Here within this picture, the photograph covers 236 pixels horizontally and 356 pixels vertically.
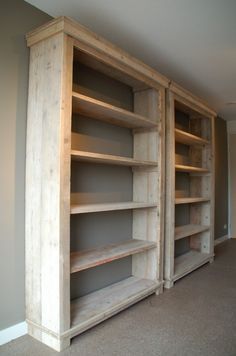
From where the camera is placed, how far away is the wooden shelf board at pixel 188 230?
3.45 meters

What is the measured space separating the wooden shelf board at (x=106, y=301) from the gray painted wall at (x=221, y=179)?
3.21m

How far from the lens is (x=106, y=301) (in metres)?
2.39

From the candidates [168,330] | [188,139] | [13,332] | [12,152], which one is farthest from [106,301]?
[188,139]

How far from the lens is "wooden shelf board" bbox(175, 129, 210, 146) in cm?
347

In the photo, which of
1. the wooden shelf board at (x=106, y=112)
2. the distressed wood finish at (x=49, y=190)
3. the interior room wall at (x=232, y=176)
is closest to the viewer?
the distressed wood finish at (x=49, y=190)

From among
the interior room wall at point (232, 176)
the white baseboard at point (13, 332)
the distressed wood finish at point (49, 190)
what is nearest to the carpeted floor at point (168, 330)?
the white baseboard at point (13, 332)

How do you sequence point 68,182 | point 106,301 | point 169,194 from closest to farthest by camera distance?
1. point 68,182
2. point 106,301
3. point 169,194

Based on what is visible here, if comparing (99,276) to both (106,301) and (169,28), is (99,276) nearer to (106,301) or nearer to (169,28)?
(106,301)

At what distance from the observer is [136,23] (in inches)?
92.4

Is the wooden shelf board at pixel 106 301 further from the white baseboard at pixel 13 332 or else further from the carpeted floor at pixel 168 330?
the white baseboard at pixel 13 332

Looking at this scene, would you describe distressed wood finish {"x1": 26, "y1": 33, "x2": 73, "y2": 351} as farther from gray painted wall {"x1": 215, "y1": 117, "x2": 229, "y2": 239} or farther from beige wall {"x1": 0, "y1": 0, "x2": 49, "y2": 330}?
gray painted wall {"x1": 215, "y1": 117, "x2": 229, "y2": 239}

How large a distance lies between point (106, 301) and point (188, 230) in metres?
1.75

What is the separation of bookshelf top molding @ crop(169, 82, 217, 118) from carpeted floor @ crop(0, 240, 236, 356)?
2206mm

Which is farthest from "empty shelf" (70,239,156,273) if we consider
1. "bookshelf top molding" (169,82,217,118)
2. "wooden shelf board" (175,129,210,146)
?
"bookshelf top molding" (169,82,217,118)
